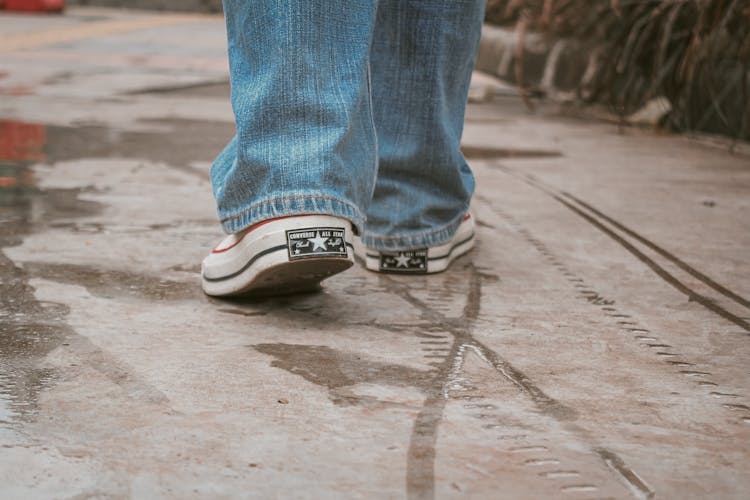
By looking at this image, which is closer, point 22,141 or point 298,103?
point 298,103

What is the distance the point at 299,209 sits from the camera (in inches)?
47.3

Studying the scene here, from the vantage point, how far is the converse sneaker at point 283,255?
119 centimetres

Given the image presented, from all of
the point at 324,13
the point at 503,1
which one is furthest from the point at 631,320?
the point at 503,1

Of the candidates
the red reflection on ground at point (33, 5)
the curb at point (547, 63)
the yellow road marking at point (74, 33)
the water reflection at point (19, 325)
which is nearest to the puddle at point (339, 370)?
the water reflection at point (19, 325)

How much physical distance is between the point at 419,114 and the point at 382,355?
0.46m

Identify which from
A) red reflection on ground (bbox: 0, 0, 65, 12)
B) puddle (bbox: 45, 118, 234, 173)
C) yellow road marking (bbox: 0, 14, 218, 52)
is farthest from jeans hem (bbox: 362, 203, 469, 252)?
red reflection on ground (bbox: 0, 0, 65, 12)

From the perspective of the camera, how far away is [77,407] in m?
0.92

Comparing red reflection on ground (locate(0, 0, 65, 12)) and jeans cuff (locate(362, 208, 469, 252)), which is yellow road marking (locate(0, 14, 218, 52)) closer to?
red reflection on ground (locate(0, 0, 65, 12))

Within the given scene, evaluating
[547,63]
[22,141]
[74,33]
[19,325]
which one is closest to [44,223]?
[19,325]

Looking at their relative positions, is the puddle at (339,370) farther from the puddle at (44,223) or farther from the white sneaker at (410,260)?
the white sneaker at (410,260)

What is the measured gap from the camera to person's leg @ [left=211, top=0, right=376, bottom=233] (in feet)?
3.93

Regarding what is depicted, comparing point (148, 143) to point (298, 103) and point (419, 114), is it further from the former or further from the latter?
point (298, 103)

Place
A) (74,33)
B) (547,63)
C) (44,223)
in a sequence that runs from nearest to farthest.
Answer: (44,223) → (547,63) → (74,33)

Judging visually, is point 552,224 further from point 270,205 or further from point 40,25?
point 40,25
